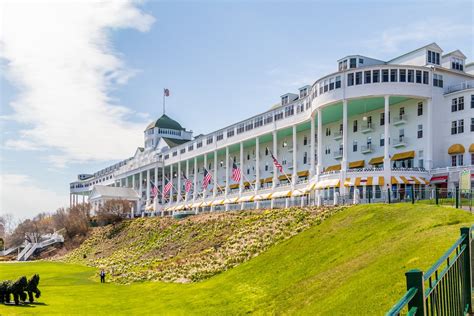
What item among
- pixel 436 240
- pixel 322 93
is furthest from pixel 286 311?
pixel 322 93

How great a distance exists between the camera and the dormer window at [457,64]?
58719mm

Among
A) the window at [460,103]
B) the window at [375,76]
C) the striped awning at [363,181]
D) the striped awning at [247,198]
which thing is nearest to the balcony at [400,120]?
A: the window at [460,103]

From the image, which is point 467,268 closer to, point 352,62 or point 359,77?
point 359,77

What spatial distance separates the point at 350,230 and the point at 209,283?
10.7 meters

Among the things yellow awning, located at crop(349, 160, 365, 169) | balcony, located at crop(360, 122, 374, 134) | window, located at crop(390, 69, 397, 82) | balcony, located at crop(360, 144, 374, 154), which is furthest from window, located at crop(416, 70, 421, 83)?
yellow awning, located at crop(349, 160, 365, 169)

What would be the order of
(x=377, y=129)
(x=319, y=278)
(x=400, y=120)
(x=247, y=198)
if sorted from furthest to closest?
(x=247, y=198) → (x=377, y=129) → (x=400, y=120) → (x=319, y=278)

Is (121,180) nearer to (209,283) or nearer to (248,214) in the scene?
(248,214)

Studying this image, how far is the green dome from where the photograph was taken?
126 metres

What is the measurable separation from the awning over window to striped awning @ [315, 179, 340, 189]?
489 inches

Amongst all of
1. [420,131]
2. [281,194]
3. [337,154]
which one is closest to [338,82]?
[420,131]

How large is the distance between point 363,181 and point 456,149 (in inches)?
417

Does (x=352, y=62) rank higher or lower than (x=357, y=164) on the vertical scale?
higher

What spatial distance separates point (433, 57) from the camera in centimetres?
5694

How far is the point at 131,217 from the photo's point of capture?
9394 cm
